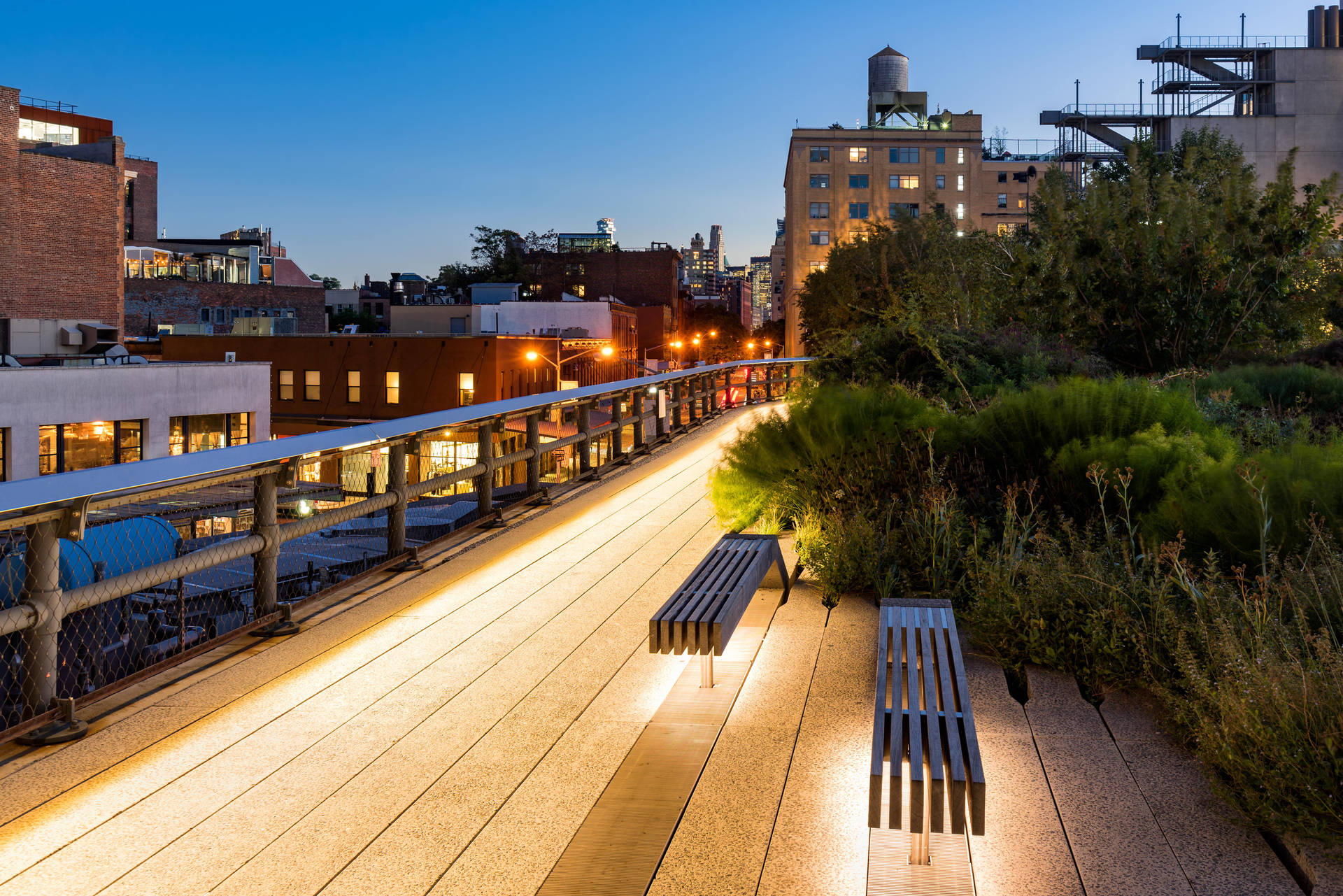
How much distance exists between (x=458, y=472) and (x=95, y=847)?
4.27 meters

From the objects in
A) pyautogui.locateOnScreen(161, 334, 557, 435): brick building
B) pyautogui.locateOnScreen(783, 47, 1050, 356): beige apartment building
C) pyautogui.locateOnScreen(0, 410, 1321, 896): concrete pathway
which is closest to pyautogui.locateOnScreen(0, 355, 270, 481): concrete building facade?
pyautogui.locateOnScreen(161, 334, 557, 435): brick building

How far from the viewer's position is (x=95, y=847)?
313cm

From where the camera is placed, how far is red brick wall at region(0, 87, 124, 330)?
4791cm

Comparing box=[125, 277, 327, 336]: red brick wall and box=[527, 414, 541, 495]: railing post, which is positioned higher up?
box=[125, 277, 327, 336]: red brick wall

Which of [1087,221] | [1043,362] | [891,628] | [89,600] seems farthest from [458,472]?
[1087,221]

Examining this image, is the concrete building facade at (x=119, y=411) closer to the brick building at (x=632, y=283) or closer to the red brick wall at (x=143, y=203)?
the brick building at (x=632, y=283)

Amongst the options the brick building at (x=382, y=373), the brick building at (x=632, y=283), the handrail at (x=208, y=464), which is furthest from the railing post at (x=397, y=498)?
the brick building at (x=632, y=283)

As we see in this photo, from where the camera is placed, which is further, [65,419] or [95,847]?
[65,419]

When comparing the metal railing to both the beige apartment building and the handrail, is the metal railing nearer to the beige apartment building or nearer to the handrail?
the handrail

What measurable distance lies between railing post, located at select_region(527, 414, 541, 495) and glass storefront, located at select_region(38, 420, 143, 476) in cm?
2359

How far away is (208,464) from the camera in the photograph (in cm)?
451

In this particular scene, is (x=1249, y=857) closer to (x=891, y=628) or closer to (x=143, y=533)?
(x=891, y=628)

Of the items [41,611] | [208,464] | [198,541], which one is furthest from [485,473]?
[198,541]

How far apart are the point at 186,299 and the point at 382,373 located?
110 ft
